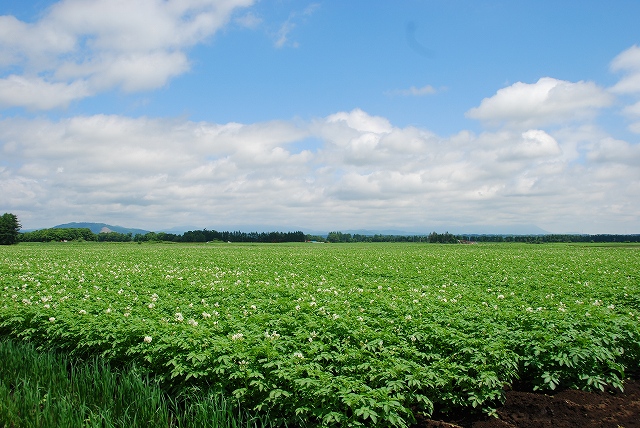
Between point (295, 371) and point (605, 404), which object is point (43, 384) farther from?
point (605, 404)

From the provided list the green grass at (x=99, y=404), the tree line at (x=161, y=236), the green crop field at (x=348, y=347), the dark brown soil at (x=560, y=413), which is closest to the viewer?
the green grass at (x=99, y=404)

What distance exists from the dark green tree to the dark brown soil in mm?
118379

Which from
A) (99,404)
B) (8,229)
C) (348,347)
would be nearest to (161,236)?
(8,229)

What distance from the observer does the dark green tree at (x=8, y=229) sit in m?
97.2

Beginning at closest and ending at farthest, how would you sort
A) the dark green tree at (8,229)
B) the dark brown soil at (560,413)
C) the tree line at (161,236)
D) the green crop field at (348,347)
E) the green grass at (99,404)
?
the green grass at (99,404), the green crop field at (348,347), the dark brown soil at (560,413), the dark green tree at (8,229), the tree line at (161,236)

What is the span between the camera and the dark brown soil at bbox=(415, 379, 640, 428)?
5.46m

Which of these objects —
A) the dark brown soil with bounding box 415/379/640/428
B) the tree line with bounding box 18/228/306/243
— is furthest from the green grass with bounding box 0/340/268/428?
the tree line with bounding box 18/228/306/243

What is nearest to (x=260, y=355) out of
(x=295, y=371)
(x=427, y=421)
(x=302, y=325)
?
(x=295, y=371)

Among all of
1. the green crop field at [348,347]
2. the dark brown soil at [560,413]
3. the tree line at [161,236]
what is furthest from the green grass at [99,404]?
the tree line at [161,236]

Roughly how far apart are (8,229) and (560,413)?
122 metres

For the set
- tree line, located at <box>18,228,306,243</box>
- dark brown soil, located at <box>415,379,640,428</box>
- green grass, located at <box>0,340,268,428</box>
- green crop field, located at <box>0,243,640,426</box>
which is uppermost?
tree line, located at <box>18,228,306,243</box>

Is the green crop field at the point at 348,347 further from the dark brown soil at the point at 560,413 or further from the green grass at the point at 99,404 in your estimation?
the green grass at the point at 99,404

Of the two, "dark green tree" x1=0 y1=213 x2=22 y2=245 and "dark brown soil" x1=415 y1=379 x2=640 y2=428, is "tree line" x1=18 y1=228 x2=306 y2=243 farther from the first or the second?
"dark brown soil" x1=415 y1=379 x2=640 y2=428

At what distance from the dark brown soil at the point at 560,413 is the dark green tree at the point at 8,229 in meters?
118
